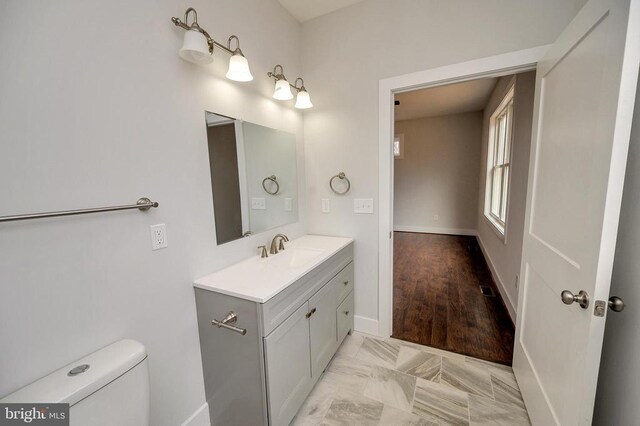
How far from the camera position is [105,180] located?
995 mm

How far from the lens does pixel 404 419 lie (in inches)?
57.1

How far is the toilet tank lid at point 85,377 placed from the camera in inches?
30.1

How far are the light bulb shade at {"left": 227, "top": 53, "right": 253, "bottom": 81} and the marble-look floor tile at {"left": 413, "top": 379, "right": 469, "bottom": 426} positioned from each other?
2.14m

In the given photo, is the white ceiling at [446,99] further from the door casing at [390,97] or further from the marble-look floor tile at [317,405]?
the marble-look floor tile at [317,405]

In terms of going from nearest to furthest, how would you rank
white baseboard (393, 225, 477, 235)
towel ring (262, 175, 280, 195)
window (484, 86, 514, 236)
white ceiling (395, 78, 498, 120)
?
towel ring (262, 175, 280, 195)
window (484, 86, 514, 236)
white ceiling (395, 78, 498, 120)
white baseboard (393, 225, 477, 235)

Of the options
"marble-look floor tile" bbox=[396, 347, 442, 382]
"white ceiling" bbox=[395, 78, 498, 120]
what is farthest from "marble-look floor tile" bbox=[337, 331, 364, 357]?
"white ceiling" bbox=[395, 78, 498, 120]

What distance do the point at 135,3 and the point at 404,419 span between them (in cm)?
242

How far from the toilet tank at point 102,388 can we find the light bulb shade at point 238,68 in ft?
4.36

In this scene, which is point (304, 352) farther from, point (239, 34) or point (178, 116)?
point (239, 34)

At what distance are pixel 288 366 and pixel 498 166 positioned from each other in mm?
4043

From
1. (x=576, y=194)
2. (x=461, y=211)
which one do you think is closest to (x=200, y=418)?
(x=576, y=194)

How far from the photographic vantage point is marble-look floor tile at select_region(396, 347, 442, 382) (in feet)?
5.81

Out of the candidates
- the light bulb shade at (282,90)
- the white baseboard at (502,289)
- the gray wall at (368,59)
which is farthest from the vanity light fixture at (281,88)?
the white baseboard at (502,289)

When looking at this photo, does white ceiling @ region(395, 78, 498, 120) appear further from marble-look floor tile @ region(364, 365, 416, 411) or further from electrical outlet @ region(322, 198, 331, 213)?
marble-look floor tile @ region(364, 365, 416, 411)
